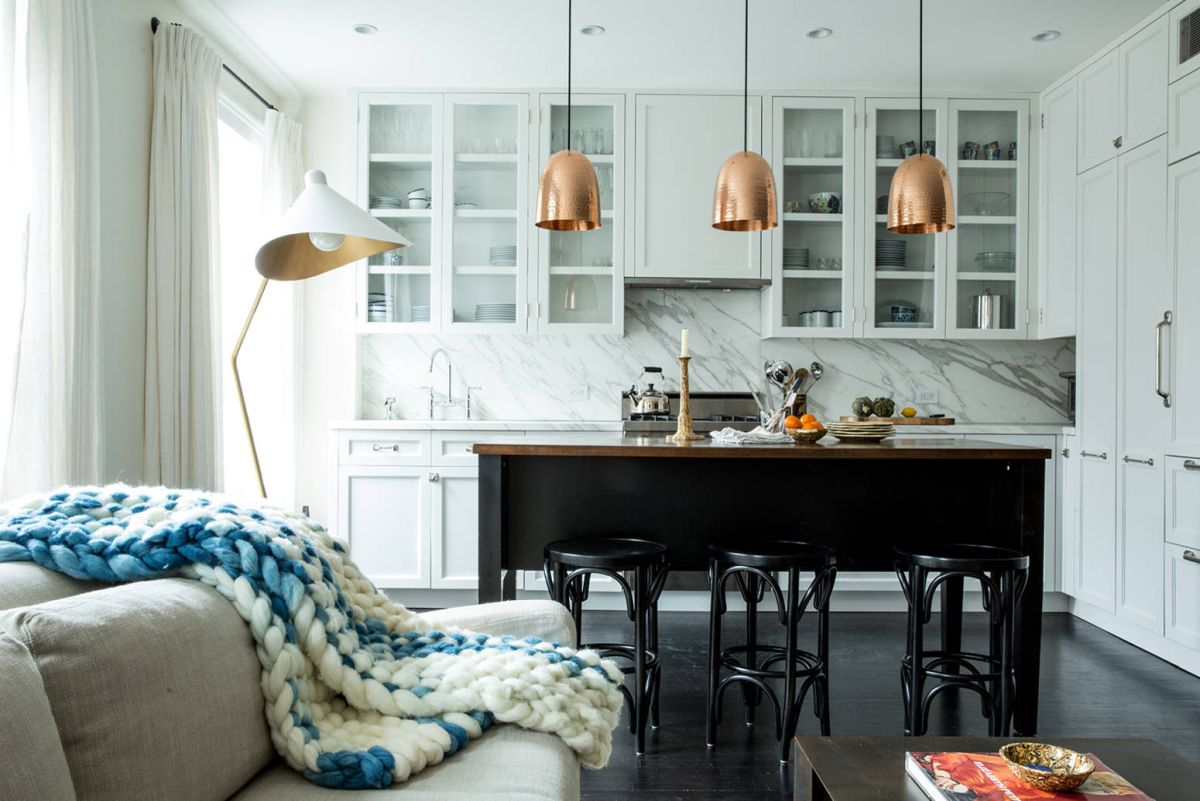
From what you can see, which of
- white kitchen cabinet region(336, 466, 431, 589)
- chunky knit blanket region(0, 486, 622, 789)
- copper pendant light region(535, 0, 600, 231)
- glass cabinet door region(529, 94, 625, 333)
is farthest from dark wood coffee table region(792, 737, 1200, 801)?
glass cabinet door region(529, 94, 625, 333)

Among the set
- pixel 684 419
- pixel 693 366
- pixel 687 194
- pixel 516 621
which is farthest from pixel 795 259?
pixel 516 621

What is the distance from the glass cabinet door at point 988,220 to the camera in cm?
472

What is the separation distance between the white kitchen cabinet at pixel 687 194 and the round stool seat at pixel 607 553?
7.55 ft

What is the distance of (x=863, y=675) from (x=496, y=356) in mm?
2633

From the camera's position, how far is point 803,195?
15.6 feet

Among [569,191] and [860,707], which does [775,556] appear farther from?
[569,191]

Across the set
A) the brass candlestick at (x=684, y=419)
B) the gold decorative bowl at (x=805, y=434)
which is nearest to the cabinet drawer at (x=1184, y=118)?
the gold decorative bowl at (x=805, y=434)

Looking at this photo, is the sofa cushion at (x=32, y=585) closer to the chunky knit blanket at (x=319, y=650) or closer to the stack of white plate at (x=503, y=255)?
the chunky knit blanket at (x=319, y=650)

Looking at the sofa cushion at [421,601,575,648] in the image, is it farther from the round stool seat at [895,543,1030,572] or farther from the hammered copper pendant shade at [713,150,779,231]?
the hammered copper pendant shade at [713,150,779,231]

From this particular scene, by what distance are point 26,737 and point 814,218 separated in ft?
14.7

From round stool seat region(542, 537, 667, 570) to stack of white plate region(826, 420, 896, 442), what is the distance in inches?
36.0

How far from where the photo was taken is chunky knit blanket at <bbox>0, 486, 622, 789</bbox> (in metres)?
1.19

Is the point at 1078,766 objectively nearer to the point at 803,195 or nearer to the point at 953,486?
the point at 953,486

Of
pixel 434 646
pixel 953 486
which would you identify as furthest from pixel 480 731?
pixel 953 486
